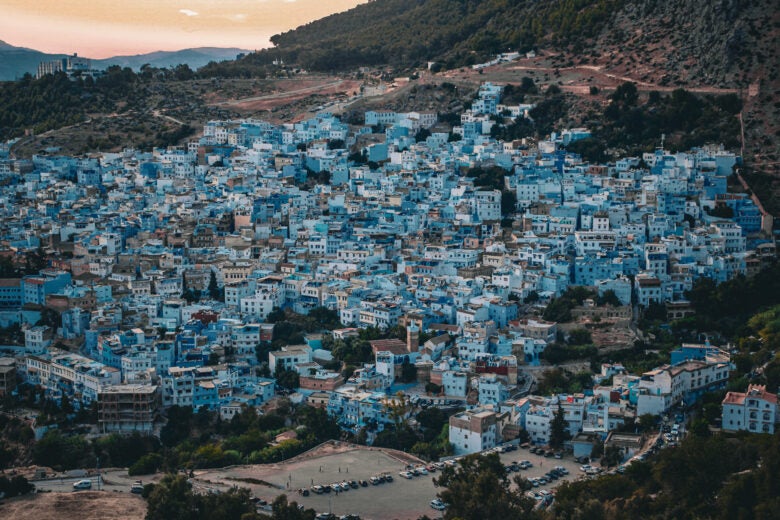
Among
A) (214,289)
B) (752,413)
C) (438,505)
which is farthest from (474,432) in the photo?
(214,289)

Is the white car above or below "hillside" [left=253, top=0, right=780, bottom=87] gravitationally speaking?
below

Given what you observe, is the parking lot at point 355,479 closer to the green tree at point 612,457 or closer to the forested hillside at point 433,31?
the green tree at point 612,457

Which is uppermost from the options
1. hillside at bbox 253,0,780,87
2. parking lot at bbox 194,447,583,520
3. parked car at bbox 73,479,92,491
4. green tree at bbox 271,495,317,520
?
hillside at bbox 253,0,780,87

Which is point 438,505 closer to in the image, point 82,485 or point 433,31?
point 82,485

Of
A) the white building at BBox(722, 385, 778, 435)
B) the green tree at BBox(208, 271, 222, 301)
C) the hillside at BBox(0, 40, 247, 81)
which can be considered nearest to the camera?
the white building at BBox(722, 385, 778, 435)

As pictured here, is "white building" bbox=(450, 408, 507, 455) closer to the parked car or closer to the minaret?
the minaret

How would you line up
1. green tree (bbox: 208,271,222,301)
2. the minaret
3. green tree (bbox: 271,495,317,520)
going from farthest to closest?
green tree (bbox: 208,271,222,301) < the minaret < green tree (bbox: 271,495,317,520)

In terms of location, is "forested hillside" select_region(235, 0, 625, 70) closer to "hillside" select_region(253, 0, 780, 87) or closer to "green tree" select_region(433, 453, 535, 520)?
"hillside" select_region(253, 0, 780, 87)

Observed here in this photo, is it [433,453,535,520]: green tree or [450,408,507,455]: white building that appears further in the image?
[450,408,507,455]: white building

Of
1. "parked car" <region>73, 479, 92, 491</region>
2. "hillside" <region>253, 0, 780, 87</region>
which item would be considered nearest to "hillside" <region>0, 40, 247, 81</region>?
"hillside" <region>253, 0, 780, 87</region>
